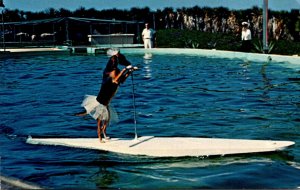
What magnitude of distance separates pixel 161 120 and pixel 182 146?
3456 millimetres

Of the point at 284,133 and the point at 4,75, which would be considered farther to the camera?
the point at 4,75

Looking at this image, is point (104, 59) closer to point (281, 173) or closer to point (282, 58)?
point (282, 58)

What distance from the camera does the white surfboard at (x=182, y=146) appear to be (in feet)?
27.0

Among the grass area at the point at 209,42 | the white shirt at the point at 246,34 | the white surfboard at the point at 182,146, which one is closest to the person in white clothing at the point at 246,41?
the white shirt at the point at 246,34

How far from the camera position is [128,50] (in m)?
31.0

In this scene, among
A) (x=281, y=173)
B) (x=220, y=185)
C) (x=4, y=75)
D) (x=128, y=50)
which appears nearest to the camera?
(x=220, y=185)

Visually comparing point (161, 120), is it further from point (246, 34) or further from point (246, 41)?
point (246, 41)

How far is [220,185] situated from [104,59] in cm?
2164

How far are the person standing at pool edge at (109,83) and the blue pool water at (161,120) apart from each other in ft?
1.57

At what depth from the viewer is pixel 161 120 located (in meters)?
11.8

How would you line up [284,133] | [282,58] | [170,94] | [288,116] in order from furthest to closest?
[282,58] → [170,94] → [288,116] → [284,133]

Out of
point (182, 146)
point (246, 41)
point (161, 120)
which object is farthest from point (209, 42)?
point (182, 146)

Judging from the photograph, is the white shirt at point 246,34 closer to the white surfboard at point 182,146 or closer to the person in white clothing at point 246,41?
the person in white clothing at point 246,41

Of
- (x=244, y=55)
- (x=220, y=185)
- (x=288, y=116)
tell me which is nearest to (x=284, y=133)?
(x=288, y=116)
